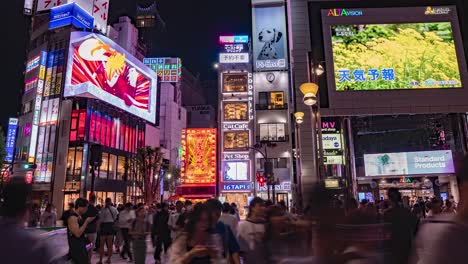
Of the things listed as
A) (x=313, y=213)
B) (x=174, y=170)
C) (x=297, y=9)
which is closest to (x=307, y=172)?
(x=297, y=9)

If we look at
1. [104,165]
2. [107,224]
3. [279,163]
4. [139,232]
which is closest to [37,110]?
[104,165]

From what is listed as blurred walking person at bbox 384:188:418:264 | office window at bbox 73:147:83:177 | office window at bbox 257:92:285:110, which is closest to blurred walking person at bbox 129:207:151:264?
blurred walking person at bbox 384:188:418:264

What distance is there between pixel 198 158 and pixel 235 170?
4.37 m

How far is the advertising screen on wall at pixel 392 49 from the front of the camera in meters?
A: 21.1

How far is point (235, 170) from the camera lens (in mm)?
41938

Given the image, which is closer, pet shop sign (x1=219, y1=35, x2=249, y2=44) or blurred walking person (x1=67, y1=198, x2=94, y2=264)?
blurred walking person (x1=67, y1=198, x2=94, y2=264)

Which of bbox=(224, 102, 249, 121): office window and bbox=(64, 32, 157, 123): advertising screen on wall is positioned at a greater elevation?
bbox=(64, 32, 157, 123): advertising screen on wall

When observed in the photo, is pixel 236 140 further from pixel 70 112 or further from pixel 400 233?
pixel 400 233

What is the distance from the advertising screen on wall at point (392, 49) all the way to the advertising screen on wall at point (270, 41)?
21.9 m

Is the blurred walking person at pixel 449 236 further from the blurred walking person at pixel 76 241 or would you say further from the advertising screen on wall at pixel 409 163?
the advertising screen on wall at pixel 409 163

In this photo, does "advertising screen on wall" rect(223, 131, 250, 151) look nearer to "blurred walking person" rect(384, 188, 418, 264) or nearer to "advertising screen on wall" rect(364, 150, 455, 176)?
"advertising screen on wall" rect(364, 150, 455, 176)

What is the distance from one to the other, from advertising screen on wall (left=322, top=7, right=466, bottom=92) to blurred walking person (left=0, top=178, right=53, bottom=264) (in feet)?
63.4

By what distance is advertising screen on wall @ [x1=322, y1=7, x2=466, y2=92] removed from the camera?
21.1 meters

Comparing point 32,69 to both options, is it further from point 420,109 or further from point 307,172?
point 420,109
